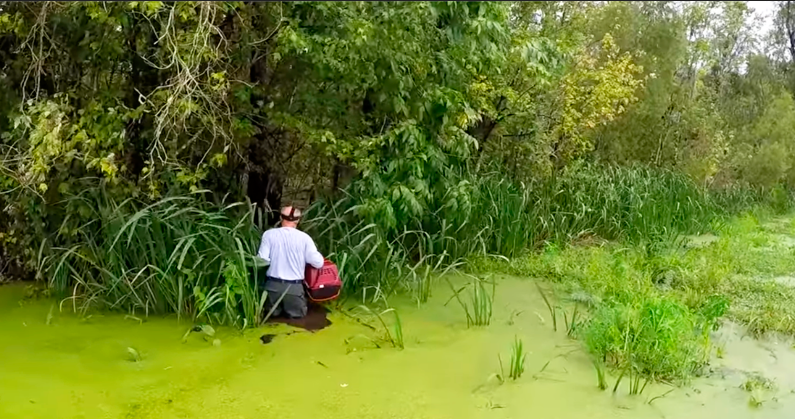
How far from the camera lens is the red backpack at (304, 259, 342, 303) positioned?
15.6 ft

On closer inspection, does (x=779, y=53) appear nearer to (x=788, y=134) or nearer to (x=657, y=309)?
(x=788, y=134)

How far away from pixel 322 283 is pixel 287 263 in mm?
263

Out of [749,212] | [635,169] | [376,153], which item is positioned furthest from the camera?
[749,212]

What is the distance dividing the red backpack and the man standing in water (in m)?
0.07

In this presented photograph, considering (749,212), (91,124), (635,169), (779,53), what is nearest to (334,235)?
(91,124)

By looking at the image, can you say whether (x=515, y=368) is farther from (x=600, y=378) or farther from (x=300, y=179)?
(x=300, y=179)

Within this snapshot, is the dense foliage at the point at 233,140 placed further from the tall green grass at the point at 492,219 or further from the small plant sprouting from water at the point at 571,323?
the small plant sprouting from water at the point at 571,323

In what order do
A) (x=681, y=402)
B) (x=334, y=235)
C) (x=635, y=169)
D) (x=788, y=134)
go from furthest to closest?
1. (x=788, y=134)
2. (x=635, y=169)
3. (x=334, y=235)
4. (x=681, y=402)

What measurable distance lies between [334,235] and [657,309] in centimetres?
228

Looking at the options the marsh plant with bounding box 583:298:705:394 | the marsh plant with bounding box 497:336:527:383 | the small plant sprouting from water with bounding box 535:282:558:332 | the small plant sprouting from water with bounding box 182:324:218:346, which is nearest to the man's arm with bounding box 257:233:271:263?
the small plant sprouting from water with bounding box 182:324:218:346

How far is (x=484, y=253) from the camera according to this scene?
6293 millimetres

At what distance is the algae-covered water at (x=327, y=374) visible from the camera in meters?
3.45

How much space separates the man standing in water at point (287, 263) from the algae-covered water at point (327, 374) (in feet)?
0.72

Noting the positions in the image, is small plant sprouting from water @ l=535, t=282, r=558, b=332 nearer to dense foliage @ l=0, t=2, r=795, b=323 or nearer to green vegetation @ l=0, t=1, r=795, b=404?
green vegetation @ l=0, t=1, r=795, b=404
